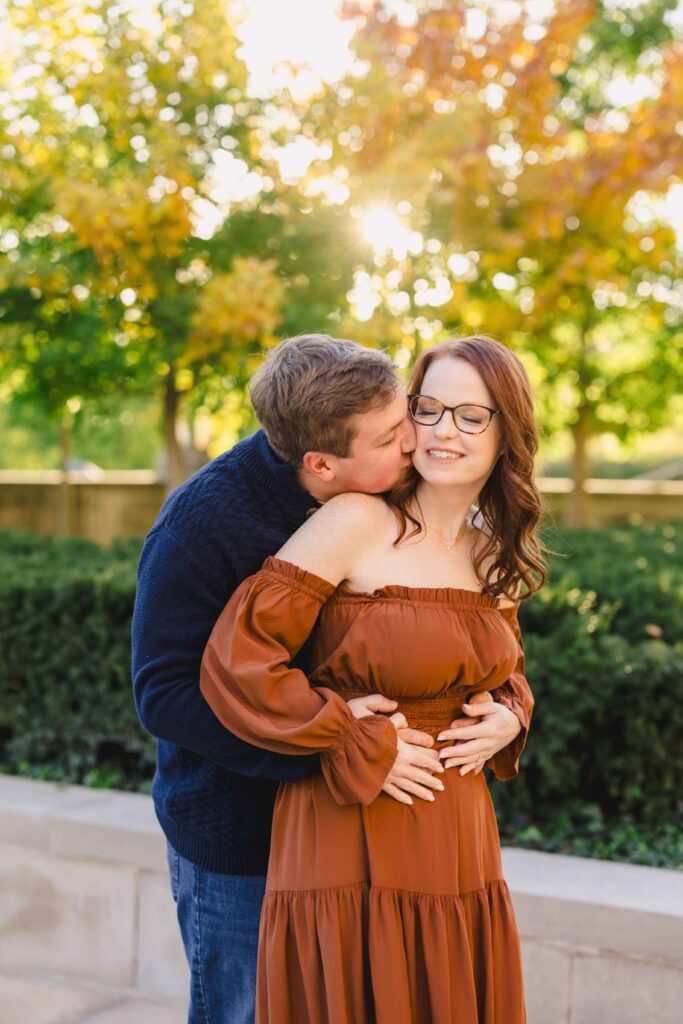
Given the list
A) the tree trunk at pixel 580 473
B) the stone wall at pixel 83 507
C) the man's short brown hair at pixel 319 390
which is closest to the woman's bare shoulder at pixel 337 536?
the man's short brown hair at pixel 319 390

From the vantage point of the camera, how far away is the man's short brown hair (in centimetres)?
206

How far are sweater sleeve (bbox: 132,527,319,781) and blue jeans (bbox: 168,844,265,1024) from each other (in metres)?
0.30

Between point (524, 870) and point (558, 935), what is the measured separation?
24 cm

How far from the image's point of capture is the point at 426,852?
2137 mm

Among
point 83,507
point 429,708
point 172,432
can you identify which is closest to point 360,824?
point 429,708

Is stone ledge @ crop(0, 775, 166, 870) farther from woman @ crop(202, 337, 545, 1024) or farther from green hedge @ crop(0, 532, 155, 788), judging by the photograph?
woman @ crop(202, 337, 545, 1024)

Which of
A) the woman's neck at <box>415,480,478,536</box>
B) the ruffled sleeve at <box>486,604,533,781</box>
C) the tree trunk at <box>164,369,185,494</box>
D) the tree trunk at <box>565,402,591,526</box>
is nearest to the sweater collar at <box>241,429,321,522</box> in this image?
the woman's neck at <box>415,480,478,536</box>

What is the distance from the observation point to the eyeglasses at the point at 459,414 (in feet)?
7.36

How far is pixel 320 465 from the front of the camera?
2.16 metres

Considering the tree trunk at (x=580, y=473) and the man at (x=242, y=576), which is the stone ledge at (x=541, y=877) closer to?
the man at (x=242, y=576)

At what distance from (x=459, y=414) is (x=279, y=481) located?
0.40m

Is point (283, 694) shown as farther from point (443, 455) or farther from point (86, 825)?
point (86, 825)

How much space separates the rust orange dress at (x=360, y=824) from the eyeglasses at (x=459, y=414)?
1.13ft

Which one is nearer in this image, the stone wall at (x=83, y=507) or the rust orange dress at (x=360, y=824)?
the rust orange dress at (x=360, y=824)
